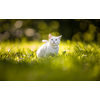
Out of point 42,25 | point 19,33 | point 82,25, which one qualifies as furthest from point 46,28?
point 82,25

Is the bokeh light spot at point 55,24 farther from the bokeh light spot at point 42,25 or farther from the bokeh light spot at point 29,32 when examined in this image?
the bokeh light spot at point 29,32

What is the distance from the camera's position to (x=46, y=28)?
789 centimetres

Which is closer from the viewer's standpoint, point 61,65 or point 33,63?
point 61,65

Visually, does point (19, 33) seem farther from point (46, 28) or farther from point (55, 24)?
point (55, 24)

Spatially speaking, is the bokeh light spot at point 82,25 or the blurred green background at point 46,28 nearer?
the blurred green background at point 46,28

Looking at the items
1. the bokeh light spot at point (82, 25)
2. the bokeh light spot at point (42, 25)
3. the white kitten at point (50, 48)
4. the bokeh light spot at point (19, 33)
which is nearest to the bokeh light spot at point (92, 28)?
the bokeh light spot at point (82, 25)

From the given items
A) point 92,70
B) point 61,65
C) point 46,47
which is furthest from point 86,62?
point 46,47

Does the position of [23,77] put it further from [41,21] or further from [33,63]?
[41,21]

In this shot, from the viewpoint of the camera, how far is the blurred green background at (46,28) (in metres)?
6.87

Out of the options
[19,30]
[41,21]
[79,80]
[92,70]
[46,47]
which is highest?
[41,21]

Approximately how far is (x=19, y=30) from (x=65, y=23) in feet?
9.72

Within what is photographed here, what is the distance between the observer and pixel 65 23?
732 centimetres

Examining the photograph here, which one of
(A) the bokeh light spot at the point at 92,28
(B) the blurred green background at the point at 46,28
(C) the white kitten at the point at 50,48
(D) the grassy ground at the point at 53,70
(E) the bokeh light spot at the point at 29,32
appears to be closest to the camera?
(D) the grassy ground at the point at 53,70

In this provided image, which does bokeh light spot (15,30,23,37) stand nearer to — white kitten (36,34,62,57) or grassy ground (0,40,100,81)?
white kitten (36,34,62,57)
